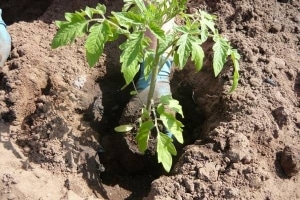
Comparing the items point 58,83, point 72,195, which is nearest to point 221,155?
point 72,195

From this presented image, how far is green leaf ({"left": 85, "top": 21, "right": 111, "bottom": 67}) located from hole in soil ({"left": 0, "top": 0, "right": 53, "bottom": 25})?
1250 mm

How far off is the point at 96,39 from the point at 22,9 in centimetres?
137

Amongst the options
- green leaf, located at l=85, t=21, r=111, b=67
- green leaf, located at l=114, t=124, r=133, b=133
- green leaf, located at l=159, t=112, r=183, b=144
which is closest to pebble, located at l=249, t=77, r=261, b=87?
green leaf, located at l=159, t=112, r=183, b=144

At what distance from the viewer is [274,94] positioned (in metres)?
1.92

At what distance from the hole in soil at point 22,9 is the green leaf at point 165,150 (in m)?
1.35

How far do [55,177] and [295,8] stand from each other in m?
1.46

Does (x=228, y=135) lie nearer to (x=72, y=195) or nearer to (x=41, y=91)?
(x=72, y=195)

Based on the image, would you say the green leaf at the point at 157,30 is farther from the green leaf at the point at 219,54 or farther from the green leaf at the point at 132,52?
the green leaf at the point at 219,54

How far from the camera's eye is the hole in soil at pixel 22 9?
8.62 ft

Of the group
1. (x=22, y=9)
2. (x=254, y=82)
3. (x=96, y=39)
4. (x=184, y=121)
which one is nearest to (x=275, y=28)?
(x=254, y=82)

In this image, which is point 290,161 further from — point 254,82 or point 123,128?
point 123,128

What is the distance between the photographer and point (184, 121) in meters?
2.08

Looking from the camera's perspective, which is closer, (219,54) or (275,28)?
(219,54)

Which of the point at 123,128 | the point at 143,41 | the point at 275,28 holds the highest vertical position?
the point at 143,41
